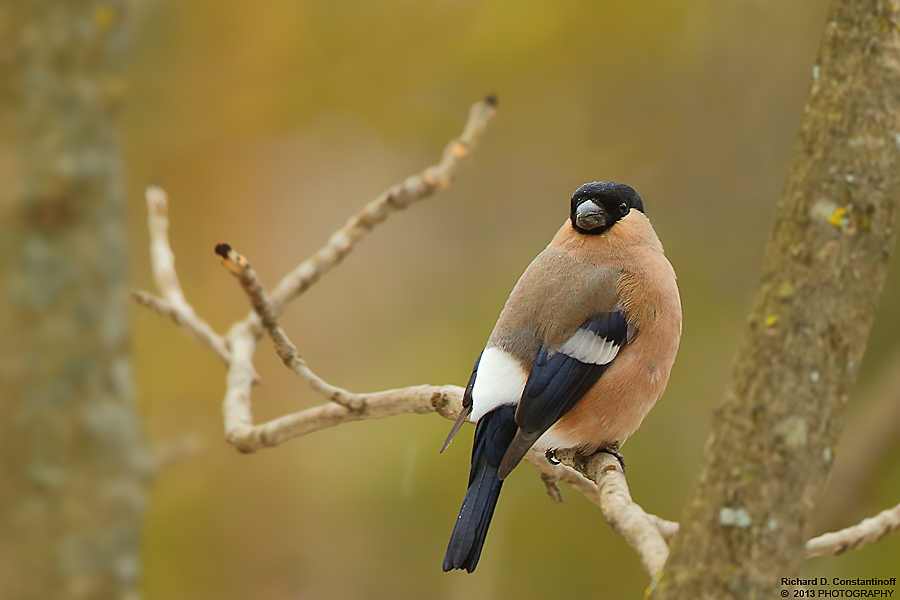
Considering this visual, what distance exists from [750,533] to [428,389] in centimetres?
102

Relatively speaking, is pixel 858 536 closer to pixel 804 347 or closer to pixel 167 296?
pixel 804 347

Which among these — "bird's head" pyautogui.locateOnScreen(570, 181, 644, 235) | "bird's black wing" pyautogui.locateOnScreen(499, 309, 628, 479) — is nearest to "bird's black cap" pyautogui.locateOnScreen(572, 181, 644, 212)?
"bird's head" pyautogui.locateOnScreen(570, 181, 644, 235)

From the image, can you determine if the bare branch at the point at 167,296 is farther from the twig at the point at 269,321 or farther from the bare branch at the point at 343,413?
the twig at the point at 269,321

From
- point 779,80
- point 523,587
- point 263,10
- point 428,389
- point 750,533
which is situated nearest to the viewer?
point 750,533

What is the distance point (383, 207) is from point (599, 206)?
58 centimetres

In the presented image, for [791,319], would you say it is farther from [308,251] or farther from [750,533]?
[308,251]

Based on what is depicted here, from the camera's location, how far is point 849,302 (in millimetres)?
1003

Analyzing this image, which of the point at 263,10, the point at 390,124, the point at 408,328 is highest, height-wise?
the point at 263,10

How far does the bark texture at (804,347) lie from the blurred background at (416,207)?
321cm

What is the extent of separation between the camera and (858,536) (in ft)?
4.88

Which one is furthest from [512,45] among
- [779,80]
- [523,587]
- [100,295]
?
[100,295]

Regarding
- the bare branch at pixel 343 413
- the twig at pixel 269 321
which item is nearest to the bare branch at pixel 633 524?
the bare branch at pixel 343 413

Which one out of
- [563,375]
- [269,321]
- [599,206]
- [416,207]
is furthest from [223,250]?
[416,207]

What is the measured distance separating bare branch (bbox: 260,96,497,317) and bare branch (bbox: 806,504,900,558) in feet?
3.47
